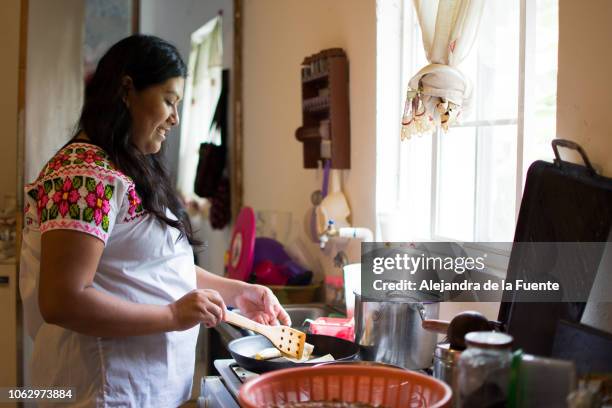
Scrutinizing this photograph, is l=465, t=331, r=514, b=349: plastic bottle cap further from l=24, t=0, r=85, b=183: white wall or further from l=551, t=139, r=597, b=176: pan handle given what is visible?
l=24, t=0, r=85, b=183: white wall

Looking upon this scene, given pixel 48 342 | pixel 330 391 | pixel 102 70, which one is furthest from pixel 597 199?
pixel 48 342

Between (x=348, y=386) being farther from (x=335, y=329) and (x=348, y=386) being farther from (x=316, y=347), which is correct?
(x=335, y=329)

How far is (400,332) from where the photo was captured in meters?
1.57

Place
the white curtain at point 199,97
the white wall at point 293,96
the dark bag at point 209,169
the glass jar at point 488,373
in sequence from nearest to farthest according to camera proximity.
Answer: the glass jar at point 488,373
the white wall at point 293,96
the dark bag at point 209,169
the white curtain at point 199,97

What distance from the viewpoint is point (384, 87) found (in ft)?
7.17

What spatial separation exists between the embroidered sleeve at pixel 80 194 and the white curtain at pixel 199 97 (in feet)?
8.54

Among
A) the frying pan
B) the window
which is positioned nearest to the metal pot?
the frying pan

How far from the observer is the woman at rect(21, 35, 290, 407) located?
4.25ft

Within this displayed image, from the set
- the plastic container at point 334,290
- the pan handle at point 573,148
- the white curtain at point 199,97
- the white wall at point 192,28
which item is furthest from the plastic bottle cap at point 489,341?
the white curtain at point 199,97

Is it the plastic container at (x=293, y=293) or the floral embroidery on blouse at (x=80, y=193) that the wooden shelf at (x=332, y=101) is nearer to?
the plastic container at (x=293, y=293)

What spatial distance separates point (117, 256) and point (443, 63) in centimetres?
91

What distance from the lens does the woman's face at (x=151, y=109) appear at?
148 centimetres

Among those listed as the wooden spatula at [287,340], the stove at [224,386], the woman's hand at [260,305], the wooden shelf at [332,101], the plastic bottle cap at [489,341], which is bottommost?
the stove at [224,386]

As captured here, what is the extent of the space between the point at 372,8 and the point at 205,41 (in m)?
2.56
